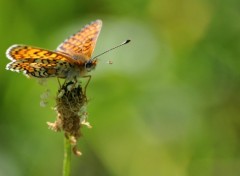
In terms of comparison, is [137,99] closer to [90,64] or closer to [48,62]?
[90,64]

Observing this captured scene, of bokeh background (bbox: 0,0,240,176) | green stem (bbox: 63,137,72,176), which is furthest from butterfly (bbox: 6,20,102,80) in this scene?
bokeh background (bbox: 0,0,240,176)

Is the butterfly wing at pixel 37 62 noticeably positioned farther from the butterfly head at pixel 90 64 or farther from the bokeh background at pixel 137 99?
the bokeh background at pixel 137 99

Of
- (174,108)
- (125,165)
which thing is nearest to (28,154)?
(125,165)

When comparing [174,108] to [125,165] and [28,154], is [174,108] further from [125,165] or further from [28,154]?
[28,154]

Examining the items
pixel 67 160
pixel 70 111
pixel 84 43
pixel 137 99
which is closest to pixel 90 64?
pixel 84 43

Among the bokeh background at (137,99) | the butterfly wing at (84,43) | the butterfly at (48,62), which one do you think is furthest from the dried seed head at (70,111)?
the bokeh background at (137,99)

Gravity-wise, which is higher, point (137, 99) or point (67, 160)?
point (67, 160)

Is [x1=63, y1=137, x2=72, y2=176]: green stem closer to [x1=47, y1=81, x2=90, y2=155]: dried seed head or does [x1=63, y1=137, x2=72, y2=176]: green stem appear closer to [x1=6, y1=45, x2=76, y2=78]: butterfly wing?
[x1=47, y1=81, x2=90, y2=155]: dried seed head
